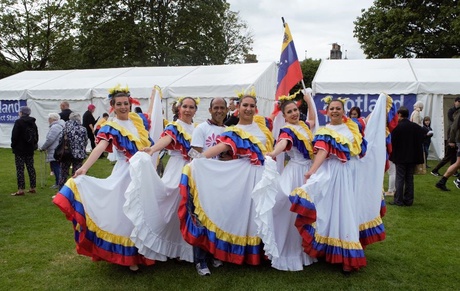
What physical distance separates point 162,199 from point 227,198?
0.65m

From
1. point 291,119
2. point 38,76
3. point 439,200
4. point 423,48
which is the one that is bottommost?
point 439,200

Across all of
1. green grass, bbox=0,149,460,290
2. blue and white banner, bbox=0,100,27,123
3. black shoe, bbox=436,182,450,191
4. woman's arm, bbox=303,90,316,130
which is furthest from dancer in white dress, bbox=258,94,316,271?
blue and white banner, bbox=0,100,27,123

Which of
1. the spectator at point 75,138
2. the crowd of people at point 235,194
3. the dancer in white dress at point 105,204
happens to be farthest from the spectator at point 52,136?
the dancer in white dress at point 105,204

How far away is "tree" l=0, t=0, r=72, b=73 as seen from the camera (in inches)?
1096

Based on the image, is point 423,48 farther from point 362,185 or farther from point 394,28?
point 362,185

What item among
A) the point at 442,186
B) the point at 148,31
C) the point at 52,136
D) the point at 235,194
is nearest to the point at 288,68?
the point at 235,194

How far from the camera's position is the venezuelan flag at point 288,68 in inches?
253

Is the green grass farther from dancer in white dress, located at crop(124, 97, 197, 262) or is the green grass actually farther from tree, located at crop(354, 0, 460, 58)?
tree, located at crop(354, 0, 460, 58)

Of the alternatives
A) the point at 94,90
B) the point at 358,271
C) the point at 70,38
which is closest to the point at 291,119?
the point at 358,271

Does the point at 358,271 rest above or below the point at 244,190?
below

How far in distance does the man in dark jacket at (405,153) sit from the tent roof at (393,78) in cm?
518

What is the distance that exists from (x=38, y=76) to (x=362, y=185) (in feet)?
53.0

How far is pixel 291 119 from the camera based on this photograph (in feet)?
14.3

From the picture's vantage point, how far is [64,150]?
7.59 m
